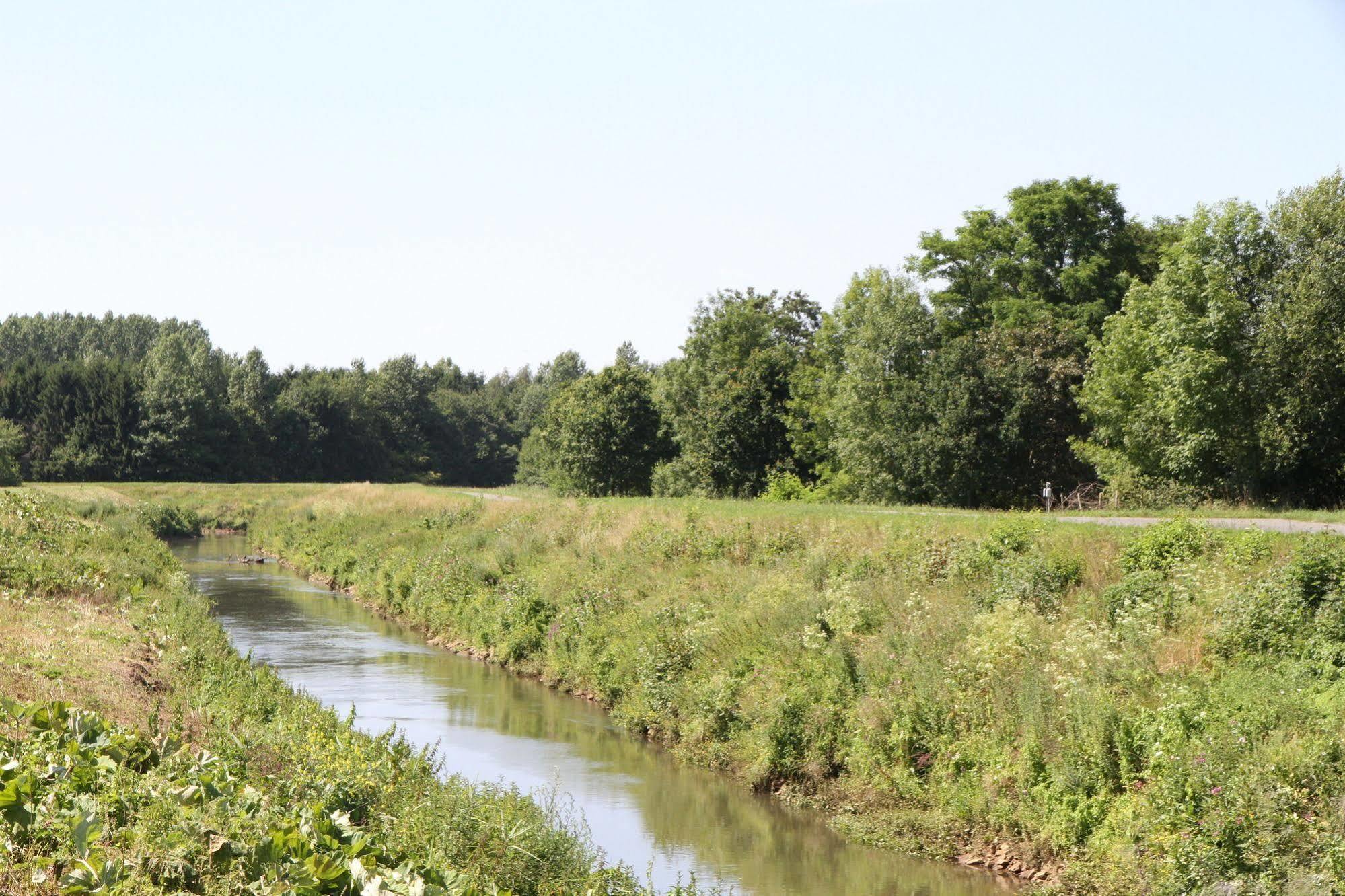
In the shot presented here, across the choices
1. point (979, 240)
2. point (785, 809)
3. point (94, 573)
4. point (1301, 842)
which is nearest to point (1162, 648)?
point (1301, 842)

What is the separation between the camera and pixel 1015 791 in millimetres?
17297

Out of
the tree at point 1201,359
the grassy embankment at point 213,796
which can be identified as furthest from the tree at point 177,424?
the grassy embankment at point 213,796

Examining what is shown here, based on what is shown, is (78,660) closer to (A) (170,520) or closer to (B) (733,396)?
(B) (733,396)

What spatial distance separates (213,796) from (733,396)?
58.9 m

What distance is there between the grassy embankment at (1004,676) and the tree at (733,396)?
35127 mm

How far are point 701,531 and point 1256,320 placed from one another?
2127 centimetres

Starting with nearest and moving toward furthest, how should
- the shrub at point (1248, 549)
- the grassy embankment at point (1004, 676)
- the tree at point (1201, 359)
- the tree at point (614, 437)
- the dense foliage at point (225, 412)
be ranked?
the grassy embankment at point (1004, 676) → the shrub at point (1248, 549) → the tree at point (1201, 359) → the tree at point (614, 437) → the dense foliage at point (225, 412)

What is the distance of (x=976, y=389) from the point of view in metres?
51.3

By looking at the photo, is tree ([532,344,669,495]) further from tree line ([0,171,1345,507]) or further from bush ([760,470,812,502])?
bush ([760,470,812,502])

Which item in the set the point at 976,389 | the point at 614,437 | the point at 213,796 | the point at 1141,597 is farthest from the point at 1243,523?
the point at 614,437

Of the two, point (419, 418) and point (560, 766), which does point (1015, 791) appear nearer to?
point (560, 766)

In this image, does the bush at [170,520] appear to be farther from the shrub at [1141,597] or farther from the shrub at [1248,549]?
the shrub at [1248,549]

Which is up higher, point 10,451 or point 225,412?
point 225,412

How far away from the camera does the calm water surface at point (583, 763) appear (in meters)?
17.3
